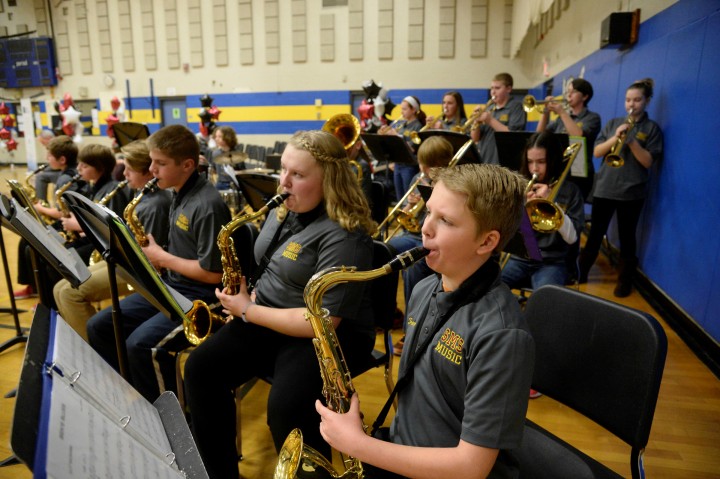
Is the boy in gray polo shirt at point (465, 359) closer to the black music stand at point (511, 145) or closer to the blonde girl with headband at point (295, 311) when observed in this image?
the blonde girl with headband at point (295, 311)

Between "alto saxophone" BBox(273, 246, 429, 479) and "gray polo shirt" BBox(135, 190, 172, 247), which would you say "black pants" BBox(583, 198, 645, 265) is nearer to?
"alto saxophone" BBox(273, 246, 429, 479)

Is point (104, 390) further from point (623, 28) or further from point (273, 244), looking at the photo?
point (623, 28)

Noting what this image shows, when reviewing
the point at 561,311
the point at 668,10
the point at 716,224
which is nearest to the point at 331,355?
the point at 561,311

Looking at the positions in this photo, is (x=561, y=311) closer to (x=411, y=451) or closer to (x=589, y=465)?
(x=589, y=465)

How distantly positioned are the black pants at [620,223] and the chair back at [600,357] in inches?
137

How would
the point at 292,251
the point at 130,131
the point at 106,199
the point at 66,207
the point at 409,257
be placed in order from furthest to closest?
the point at 130,131 → the point at 66,207 → the point at 106,199 → the point at 292,251 → the point at 409,257

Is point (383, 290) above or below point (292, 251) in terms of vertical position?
below

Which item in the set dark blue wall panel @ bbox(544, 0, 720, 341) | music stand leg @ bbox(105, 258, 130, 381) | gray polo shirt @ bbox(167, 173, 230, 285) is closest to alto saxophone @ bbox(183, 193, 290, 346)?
gray polo shirt @ bbox(167, 173, 230, 285)

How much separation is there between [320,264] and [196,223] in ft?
3.12

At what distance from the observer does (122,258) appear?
186 centimetres

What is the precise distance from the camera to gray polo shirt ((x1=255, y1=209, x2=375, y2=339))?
82.0 inches

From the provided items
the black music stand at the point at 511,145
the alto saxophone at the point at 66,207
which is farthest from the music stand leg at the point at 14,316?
the black music stand at the point at 511,145

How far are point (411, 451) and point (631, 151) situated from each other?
168 inches

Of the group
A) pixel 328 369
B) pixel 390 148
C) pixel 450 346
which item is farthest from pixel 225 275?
pixel 390 148
